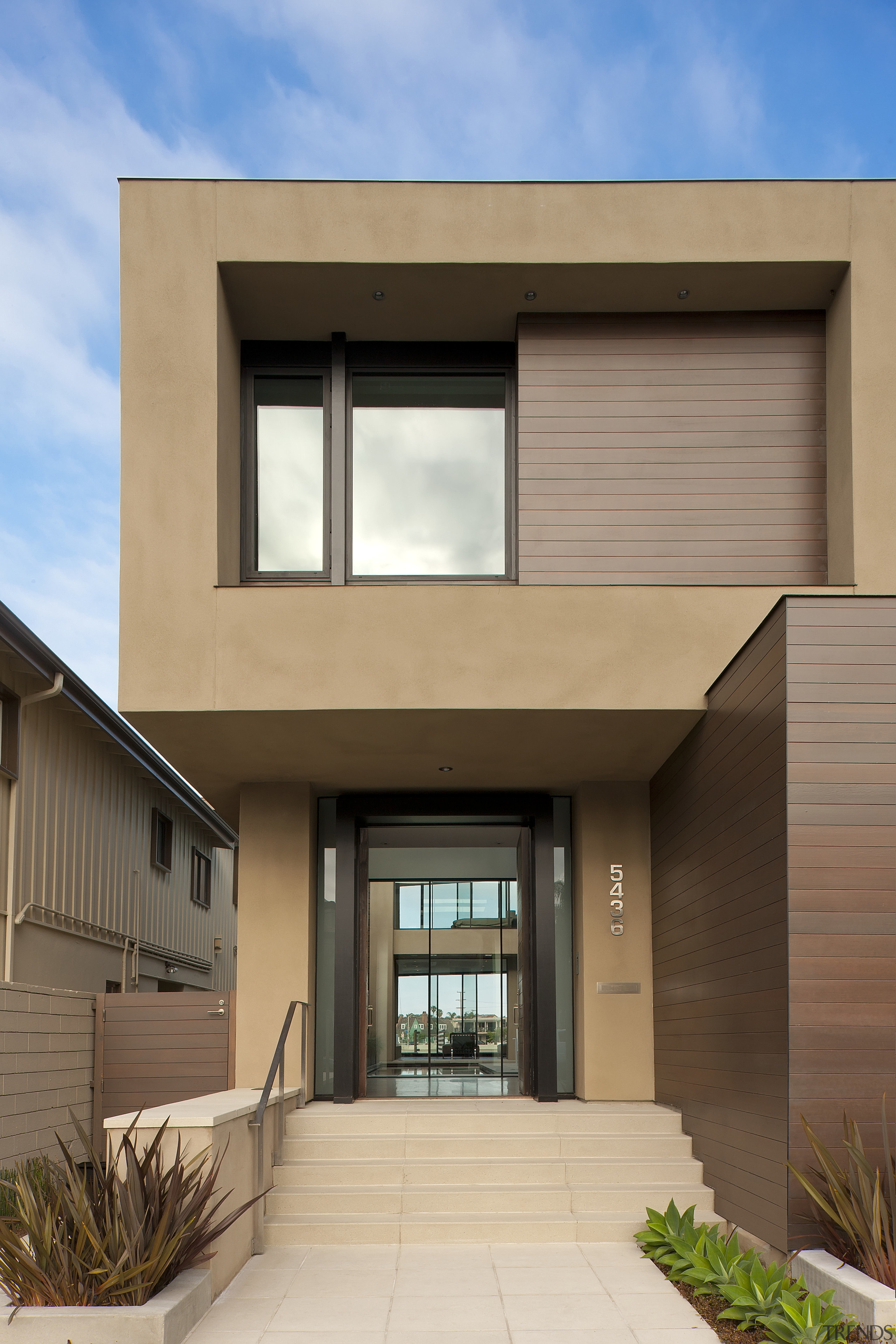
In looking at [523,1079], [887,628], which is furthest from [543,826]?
[887,628]

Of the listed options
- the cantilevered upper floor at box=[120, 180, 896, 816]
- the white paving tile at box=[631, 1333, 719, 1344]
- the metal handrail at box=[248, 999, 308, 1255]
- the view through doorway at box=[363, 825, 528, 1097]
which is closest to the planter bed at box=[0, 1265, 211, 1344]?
the metal handrail at box=[248, 999, 308, 1255]

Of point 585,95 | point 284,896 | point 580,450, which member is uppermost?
point 585,95

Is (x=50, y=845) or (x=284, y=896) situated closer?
(x=284, y=896)

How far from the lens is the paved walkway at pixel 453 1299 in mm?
5082

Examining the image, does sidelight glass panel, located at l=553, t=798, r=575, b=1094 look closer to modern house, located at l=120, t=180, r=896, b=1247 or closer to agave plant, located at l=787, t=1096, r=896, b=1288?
modern house, located at l=120, t=180, r=896, b=1247

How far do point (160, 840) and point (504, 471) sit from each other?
10.1 metres

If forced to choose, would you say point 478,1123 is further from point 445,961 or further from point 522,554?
point 445,961

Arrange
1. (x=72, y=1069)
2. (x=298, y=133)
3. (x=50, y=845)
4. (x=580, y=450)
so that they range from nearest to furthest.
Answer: (x=580, y=450), (x=72, y=1069), (x=50, y=845), (x=298, y=133)

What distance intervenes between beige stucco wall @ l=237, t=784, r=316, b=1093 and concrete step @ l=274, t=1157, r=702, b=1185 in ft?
5.77

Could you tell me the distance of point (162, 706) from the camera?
7.61 m

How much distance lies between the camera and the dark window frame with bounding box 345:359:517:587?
8680mm

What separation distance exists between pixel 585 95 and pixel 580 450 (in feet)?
34.8

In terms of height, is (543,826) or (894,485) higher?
(894,485)

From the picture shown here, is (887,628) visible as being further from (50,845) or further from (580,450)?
(50,845)
